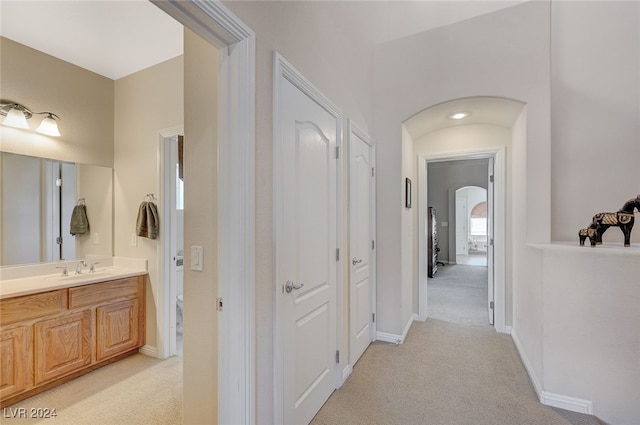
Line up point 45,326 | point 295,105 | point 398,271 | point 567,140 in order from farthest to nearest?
point 398,271 → point 567,140 → point 45,326 → point 295,105

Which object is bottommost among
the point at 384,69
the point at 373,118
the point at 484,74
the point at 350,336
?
the point at 350,336

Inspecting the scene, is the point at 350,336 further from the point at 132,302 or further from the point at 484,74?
the point at 484,74

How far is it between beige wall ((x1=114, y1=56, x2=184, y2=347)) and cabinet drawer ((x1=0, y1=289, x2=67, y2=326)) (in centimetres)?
68

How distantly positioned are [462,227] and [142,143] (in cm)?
935

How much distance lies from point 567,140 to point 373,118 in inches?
71.0

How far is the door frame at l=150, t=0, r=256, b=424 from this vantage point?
1260 millimetres

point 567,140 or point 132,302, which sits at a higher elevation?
point 567,140

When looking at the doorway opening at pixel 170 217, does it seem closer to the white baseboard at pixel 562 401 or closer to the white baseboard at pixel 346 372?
the white baseboard at pixel 346 372

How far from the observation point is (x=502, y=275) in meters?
3.43

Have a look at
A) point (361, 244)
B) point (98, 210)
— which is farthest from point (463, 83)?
point (98, 210)

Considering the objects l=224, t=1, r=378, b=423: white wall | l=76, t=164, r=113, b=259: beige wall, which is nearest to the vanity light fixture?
l=76, t=164, r=113, b=259: beige wall

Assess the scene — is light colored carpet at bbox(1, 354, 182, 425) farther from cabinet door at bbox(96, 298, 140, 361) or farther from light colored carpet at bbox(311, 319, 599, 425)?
light colored carpet at bbox(311, 319, 599, 425)

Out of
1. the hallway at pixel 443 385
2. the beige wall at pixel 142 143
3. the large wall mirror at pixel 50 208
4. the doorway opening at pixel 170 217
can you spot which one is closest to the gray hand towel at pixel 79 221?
the large wall mirror at pixel 50 208

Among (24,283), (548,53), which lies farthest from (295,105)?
(24,283)
